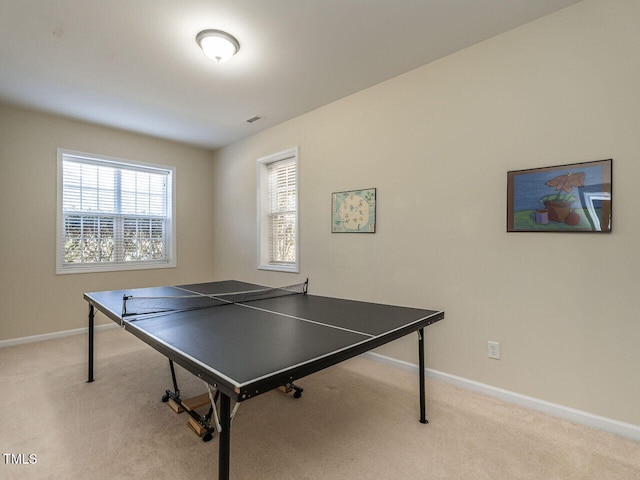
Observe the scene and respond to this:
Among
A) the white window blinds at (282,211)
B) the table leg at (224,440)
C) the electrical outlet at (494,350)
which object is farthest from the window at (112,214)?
the electrical outlet at (494,350)

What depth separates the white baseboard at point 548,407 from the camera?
1943mm

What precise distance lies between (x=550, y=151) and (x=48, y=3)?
3467 mm

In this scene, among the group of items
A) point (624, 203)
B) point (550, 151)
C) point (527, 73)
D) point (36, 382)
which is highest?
point (527, 73)

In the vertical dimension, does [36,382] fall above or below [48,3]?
below

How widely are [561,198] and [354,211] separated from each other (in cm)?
Answer: 176

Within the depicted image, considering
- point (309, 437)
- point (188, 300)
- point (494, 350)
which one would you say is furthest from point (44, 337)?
point (494, 350)

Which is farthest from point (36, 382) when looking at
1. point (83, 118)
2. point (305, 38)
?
point (305, 38)

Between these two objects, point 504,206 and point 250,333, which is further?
point 504,206

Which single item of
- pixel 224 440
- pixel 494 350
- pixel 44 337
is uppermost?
pixel 224 440

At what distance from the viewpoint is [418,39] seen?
2.47 meters

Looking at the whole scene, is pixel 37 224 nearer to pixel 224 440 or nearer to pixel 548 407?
pixel 224 440

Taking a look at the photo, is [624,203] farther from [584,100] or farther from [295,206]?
[295,206]

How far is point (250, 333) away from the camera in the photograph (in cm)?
162

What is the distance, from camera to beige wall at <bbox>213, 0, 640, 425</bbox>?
77.4 inches
